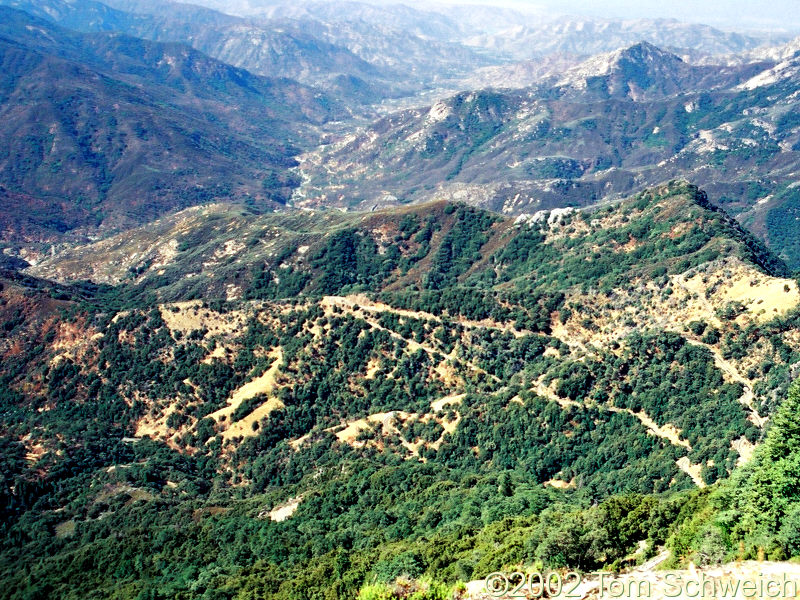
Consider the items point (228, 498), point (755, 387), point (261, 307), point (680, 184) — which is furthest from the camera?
point (680, 184)

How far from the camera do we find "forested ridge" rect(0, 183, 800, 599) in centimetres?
6128

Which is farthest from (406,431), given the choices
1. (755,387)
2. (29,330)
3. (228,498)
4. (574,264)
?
(29,330)

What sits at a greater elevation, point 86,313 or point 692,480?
point 692,480

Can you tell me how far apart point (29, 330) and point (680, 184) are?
→ 142223 millimetres

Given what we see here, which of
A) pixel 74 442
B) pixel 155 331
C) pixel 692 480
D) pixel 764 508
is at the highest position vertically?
pixel 764 508

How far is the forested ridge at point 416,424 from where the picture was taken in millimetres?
61281

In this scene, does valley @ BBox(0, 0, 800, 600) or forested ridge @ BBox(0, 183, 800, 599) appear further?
forested ridge @ BBox(0, 183, 800, 599)

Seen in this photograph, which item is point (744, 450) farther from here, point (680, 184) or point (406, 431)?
point (680, 184)

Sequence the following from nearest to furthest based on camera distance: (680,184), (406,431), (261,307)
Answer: (406,431), (261,307), (680,184)

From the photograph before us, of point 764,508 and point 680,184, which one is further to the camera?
point 680,184

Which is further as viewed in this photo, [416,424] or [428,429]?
[416,424]

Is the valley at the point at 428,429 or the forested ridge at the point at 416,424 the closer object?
the valley at the point at 428,429

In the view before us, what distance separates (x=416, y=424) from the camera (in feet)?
350

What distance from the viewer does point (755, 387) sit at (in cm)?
8850
